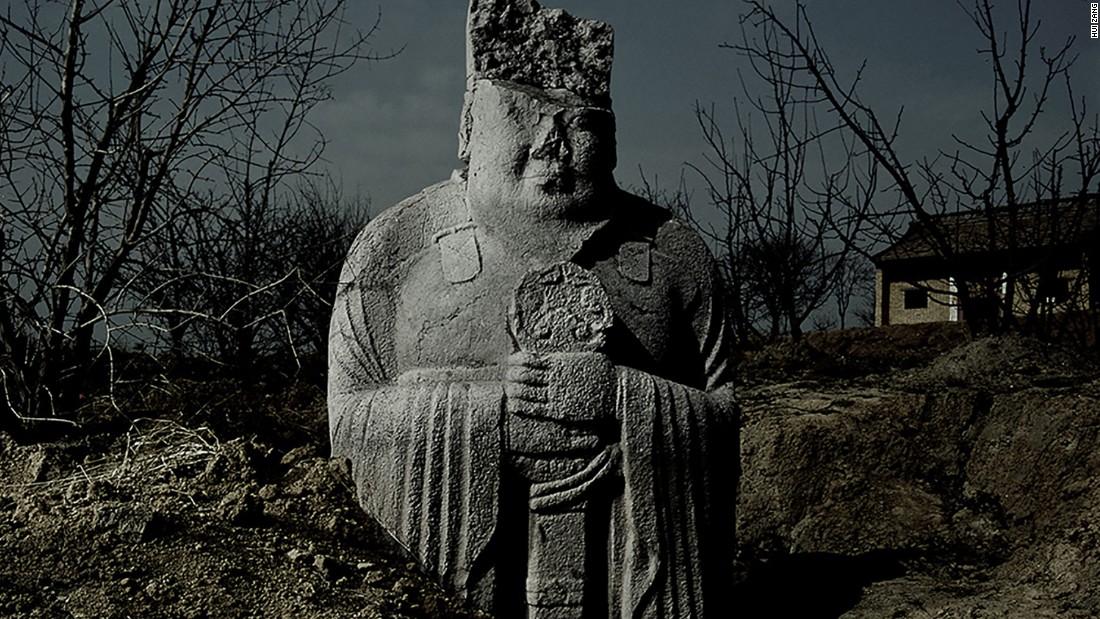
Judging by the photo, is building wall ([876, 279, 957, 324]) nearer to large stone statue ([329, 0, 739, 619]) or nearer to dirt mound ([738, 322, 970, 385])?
dirt mound ([738, 322, 970, 385])

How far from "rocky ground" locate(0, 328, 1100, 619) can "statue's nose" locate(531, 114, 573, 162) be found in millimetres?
1201

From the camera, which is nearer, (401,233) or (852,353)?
(401,233)

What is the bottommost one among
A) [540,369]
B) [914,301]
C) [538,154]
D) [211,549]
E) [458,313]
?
[211,549]

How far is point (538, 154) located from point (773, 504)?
3530 millimetres

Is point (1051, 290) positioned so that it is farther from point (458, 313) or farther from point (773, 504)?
point (458, 313)

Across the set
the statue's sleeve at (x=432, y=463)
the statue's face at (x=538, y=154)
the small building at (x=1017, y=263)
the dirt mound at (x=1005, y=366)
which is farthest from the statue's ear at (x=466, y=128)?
the small building at (x=1017, y=263)

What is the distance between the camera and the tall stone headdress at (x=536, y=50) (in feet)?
12.9

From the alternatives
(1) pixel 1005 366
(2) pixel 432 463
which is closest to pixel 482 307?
(2) pixel 432 463

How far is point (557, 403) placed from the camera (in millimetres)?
3549

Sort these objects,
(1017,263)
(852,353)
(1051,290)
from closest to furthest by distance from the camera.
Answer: (1051,290) → (852,353) → (1017,263)

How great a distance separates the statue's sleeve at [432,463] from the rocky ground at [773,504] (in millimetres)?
97

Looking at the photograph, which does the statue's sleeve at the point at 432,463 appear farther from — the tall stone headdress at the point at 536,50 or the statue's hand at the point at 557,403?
the tall stone headdress at the point at 536,50

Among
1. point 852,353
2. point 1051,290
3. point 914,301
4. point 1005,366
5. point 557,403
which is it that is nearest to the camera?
point 557,403

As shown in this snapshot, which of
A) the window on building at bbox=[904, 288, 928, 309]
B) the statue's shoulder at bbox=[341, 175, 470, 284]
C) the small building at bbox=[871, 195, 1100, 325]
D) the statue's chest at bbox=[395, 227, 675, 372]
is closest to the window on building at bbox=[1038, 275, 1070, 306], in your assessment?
the small building at bbox=[871, 195, 1100, 325]
